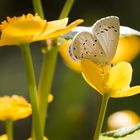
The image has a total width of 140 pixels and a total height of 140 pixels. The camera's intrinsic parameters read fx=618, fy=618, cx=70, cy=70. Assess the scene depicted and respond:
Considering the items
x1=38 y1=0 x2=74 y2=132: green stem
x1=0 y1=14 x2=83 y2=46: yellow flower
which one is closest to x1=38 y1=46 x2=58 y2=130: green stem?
x1=38 y1=0 x2=74 y2=132: green stem

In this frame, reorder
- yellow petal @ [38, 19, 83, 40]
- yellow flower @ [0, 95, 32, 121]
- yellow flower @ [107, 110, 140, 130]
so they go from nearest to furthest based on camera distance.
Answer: yellow petal @ [38, 19, 83, 40] → yellow flower @ [0, 95, 32, 121] → yellow flower @ [107, 110, 140, 130]

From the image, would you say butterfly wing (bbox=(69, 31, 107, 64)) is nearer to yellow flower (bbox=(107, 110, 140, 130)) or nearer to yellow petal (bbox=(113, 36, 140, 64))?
yellow flower (bbox=(107, 110, 140, 130))

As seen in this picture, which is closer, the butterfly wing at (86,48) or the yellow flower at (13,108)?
the butterfly wing at (86,48)

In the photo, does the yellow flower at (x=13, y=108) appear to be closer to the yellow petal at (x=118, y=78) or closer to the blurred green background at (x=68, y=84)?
the yellow petal at (x=118, y=78)

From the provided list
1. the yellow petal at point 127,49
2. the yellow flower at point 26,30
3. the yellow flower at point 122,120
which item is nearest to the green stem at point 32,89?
the yellow flower at point 26,30

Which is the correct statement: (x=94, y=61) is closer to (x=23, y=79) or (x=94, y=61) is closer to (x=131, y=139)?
(x=131, y=139)
